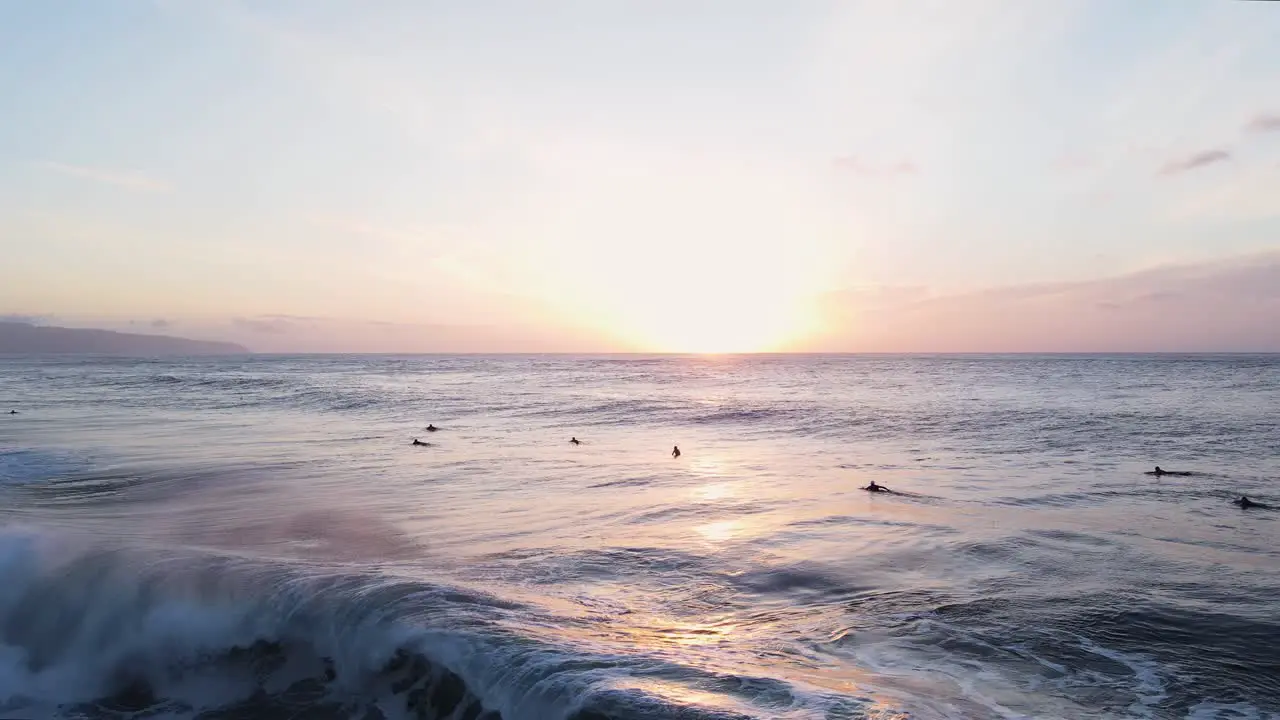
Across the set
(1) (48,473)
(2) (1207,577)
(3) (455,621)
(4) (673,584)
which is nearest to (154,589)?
(3) (455,621)

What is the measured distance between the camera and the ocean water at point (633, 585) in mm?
6898

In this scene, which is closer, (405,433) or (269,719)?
(269,719)

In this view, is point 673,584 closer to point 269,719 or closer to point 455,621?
point 455,621

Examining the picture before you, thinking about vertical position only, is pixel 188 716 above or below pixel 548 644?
below

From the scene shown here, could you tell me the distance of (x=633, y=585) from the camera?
384 inches

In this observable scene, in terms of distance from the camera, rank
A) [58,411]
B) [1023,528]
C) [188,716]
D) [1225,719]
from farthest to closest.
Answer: [58,411], [1023,528], [188,716], [1225,719]

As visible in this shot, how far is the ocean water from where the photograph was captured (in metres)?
6.90

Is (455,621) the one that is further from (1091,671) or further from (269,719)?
(1091,671)

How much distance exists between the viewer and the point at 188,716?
6891mm

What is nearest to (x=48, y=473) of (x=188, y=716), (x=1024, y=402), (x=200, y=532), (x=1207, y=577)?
(x=200, y=532)

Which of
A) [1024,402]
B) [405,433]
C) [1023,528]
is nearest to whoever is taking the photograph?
[1023,528]

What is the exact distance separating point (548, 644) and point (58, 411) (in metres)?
37.6

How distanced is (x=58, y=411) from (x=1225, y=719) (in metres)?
42.5

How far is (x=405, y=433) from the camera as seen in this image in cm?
2844
